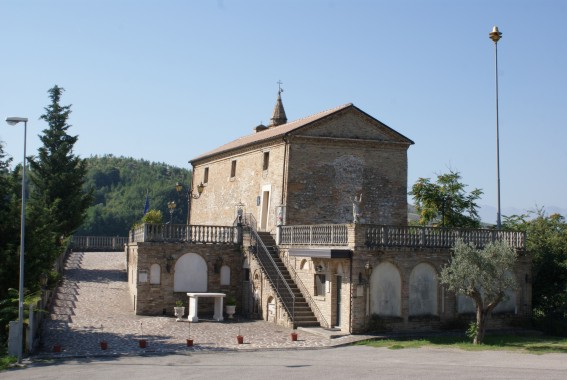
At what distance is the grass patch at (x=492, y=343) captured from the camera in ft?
78.6

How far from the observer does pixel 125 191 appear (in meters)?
113

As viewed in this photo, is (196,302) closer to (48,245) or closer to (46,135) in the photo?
(48,245)

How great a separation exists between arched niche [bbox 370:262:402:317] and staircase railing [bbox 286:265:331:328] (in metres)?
2.17

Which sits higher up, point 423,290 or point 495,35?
point 495,35

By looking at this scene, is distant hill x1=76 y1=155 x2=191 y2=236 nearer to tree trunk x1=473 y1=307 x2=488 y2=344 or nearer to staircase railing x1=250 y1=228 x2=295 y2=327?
staircase railing x1=250 y1=228 x2=295 y2=327

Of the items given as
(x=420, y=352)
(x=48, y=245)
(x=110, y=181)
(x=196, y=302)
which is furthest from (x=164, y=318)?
(x=110, y=181)

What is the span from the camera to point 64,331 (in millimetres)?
26297

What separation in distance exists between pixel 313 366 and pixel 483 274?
7.85m

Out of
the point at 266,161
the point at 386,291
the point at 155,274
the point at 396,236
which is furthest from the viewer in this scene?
the point at 266,161

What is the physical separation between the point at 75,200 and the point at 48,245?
57.3 feet

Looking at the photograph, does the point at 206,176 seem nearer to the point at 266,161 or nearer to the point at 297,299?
the point at 266,161

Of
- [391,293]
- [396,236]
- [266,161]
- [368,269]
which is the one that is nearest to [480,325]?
[391,293]

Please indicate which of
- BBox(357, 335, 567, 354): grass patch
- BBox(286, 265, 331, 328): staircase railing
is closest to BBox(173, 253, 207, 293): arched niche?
BBox(286, 265, 331, 328): staircase railing

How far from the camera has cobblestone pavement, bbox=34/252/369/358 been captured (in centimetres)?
2352
